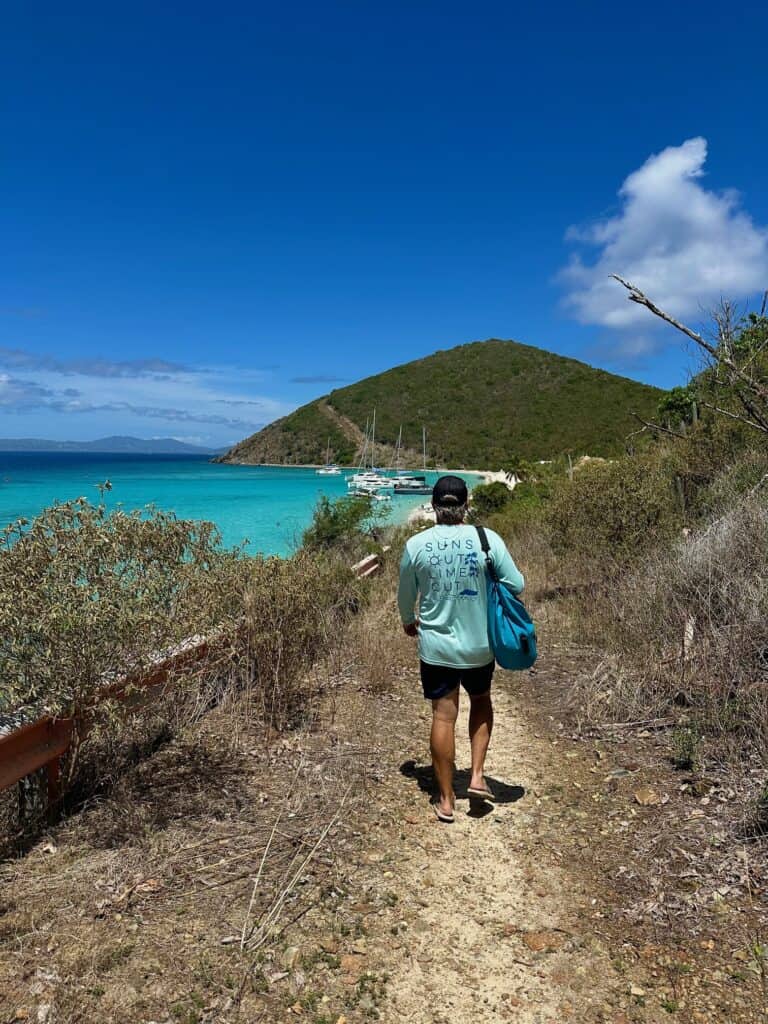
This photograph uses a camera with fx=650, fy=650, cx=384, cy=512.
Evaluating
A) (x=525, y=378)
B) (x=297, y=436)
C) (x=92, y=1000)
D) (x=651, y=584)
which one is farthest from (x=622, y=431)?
(x=92, y=1000)

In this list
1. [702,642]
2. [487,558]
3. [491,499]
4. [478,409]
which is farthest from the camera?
[478,409]

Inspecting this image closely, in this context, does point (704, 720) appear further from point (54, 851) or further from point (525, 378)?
point (525, 378)

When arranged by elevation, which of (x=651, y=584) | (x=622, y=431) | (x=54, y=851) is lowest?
(x=54, y=851)

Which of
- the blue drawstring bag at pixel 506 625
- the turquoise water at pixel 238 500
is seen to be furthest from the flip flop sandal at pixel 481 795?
the turquoise water at pixel 238 500

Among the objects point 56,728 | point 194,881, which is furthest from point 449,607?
point 56,728

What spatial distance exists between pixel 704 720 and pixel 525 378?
9174 centimetres

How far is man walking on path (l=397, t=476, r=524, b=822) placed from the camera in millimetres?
3488

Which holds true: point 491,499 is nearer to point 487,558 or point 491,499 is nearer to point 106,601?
point 487,558

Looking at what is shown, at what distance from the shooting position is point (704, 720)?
13.6 ft

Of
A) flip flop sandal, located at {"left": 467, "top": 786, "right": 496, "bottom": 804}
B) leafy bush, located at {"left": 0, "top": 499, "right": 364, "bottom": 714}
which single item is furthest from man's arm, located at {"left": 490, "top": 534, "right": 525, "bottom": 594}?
leafy bush, located at {"left": 0, "top": 499, "right": 364, "bottom": 714}

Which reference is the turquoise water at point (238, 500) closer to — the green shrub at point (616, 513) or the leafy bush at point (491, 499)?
the leafy bush at point (491, 499)

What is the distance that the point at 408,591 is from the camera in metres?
3.66

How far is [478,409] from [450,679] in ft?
291

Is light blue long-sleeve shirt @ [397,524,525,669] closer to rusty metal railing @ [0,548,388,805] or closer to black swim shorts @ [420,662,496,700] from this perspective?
black swim shorts @ [420,662,496,700]
